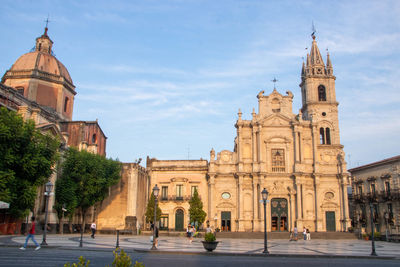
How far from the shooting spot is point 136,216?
4503 centimetres

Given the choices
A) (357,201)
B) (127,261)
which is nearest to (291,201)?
(357,201)

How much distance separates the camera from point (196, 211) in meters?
43.9

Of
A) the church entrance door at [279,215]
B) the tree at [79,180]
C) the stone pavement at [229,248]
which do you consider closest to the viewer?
the stone pavement at [229,248]

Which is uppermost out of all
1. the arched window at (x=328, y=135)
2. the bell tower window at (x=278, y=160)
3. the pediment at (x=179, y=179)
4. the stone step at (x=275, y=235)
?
the arched window at (x=328, y=135)

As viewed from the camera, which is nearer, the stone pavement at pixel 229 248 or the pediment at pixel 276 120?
the stone pavement at pixel 229 248

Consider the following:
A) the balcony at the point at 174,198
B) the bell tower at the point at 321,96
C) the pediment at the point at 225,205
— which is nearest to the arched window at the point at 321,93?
the bell tower at the point at 321,96

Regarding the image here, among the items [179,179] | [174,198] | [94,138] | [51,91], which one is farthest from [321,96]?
[51,91]

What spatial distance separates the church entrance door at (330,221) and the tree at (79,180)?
1129 inches

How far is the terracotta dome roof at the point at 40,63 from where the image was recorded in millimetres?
47594

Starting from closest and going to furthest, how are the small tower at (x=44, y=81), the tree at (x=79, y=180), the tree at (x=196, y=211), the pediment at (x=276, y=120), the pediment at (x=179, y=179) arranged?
the tree at (x=79, y=180) → the tree at (x=196, y=211) → the small tower at (x=44, y=81) → the pediment at (x=179, y=179) → the pediment at (x=276, y=120)

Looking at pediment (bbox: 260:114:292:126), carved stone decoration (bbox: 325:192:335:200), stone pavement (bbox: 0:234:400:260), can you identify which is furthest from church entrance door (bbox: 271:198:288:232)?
stone pavement (bbox: 0:234:400:260)

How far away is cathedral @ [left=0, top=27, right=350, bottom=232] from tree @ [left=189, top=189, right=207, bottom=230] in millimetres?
3449

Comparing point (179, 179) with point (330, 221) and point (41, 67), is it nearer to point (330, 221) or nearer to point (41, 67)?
point (330, 221)

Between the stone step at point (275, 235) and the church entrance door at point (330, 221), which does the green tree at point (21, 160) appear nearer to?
the stone step at point (275, 235)
